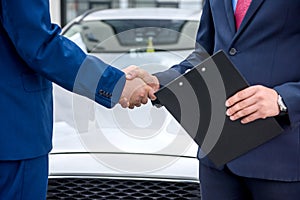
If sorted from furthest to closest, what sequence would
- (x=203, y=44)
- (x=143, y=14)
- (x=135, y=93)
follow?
(x=143, y=14) → (x=135, y=93) → (x=203, y=44)

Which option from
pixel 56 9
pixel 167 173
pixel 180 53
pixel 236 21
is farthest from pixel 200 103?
pixel 56 9

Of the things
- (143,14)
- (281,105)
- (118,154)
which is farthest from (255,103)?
(143,14)

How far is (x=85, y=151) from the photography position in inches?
101

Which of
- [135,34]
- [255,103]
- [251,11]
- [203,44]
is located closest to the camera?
Answer: [255,103]

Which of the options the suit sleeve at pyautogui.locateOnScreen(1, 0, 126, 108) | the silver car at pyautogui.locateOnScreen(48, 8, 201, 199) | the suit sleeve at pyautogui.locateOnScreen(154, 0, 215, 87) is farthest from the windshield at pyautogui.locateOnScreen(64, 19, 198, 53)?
the suit sleeve at pyautogui.locateOnScreen(1, 0, 126, 108)

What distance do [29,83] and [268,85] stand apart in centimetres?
70

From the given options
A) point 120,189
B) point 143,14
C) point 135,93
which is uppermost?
point 143,14

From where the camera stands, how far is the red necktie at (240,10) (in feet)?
5.42

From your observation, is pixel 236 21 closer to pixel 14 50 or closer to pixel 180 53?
pixel 14 50

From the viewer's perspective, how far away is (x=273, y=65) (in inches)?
62.1

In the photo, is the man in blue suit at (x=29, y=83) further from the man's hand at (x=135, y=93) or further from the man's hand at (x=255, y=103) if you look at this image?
the man's hand at (x=255, y=103)

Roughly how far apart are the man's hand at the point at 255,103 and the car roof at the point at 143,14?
9.90 ft

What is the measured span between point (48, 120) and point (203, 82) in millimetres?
501

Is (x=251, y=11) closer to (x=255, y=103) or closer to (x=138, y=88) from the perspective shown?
(x=255, y=103)
